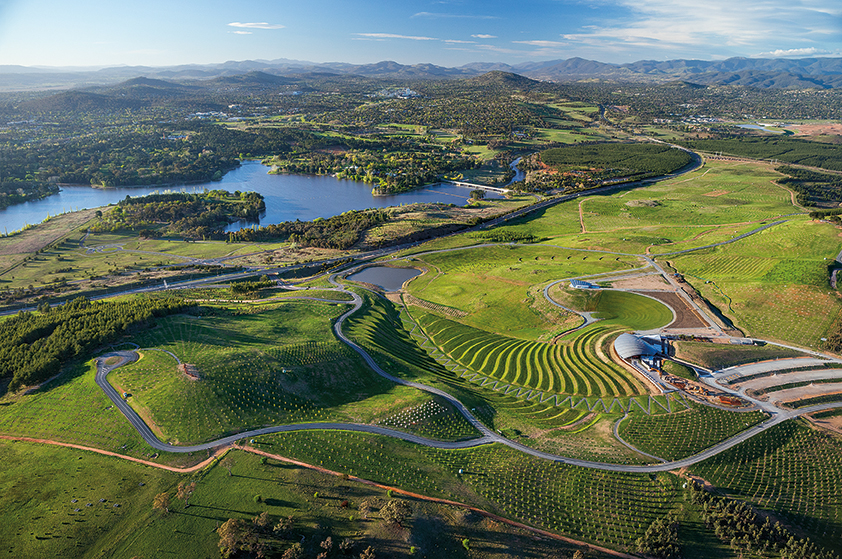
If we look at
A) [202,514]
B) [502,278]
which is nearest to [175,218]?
[502,278]

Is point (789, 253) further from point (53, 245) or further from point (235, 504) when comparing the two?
point (53, 245)

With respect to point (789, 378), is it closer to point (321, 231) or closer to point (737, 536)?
point (737, 536)

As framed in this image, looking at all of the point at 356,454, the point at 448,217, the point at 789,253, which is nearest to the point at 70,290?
the point at 356,454

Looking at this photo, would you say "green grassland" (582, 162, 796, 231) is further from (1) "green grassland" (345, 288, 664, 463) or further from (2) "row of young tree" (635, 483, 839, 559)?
(2) "row of young tree" (635, 483, 839, 559)

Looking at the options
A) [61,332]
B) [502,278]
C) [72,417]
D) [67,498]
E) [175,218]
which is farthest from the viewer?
[175,218]

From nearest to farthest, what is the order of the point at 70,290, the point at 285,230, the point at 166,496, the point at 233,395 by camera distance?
1. the point at 166,496
2. the point at 233,395
3. the point at 70,290
4. the point at 285,230

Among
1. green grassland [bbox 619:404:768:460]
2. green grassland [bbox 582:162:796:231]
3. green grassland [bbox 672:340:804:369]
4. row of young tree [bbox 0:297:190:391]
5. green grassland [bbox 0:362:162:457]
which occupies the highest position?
green grassland [bbox 582:162:796:231]

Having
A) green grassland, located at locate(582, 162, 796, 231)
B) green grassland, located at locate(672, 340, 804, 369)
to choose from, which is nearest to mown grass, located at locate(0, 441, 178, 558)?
green grassland, located at locate(672, 340, 804, 369)
